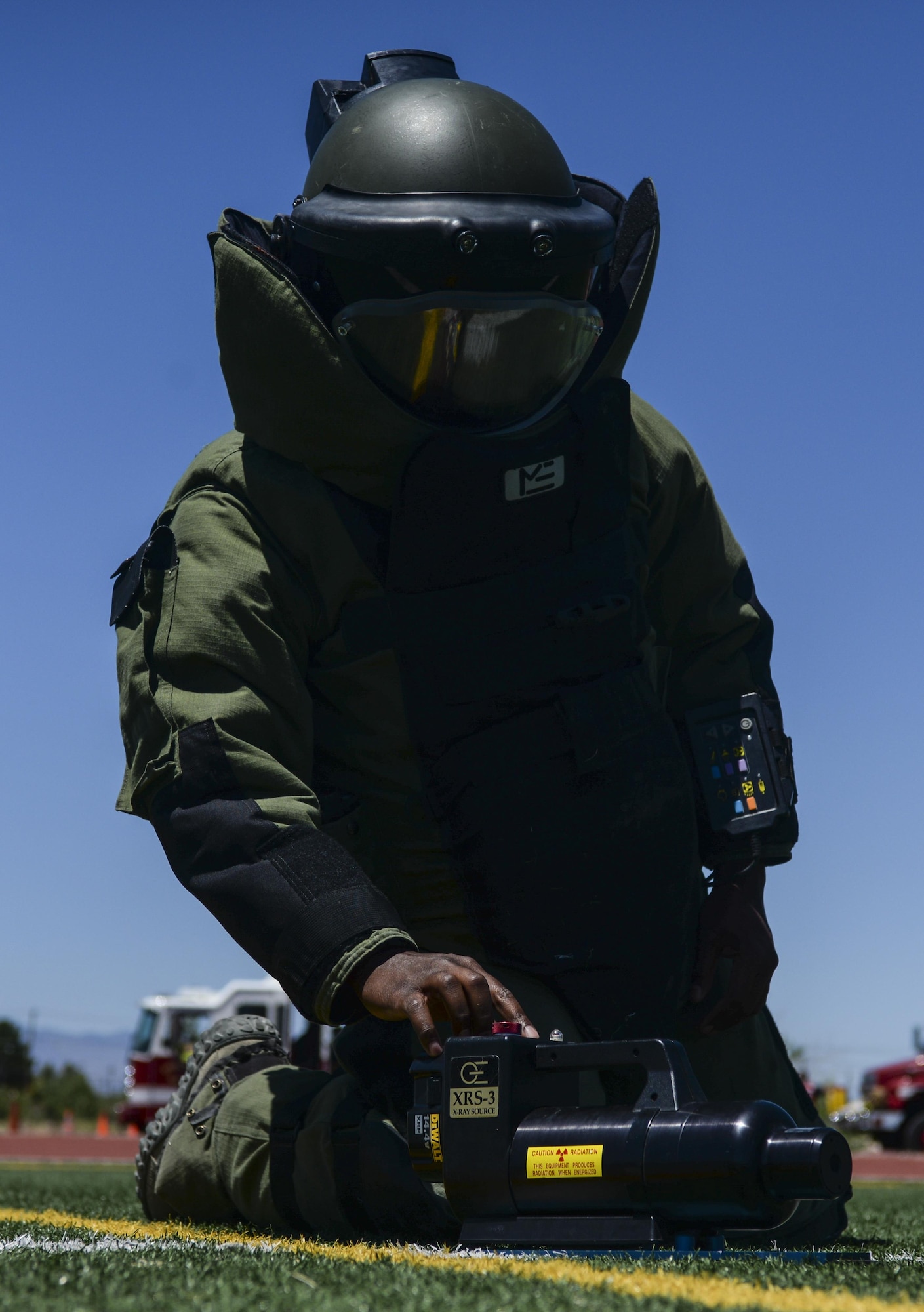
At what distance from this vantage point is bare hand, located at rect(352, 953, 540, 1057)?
2123 mm

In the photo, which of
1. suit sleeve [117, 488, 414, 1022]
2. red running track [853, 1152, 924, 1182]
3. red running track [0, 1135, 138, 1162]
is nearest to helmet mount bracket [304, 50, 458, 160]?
suit sleeve [117, 488, 414, 1022]

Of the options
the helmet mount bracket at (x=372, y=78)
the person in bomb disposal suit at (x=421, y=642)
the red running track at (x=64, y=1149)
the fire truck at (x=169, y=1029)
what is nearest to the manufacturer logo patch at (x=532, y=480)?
the person in bomb disposal suit at (x=421, y=642)

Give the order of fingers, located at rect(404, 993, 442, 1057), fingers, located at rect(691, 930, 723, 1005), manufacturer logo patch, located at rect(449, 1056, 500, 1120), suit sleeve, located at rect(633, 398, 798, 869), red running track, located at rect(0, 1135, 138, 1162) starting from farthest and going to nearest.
Result: red running track, located at rect(0, 1135, 138, 1162) → suit sleeve, located at rect(633, 398, 798, 869) → fingers, located at rect(691, 930, 723, 1005) → fingers, located at rect(404, 993, 442, 1057) → manufacturer logo patch, located at rect(449, 1056, 500, 1120)

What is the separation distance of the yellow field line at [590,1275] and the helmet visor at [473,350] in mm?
1498

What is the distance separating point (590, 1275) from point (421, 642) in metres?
1.36

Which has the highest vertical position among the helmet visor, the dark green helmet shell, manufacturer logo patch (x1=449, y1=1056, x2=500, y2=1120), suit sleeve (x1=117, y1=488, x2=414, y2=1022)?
the dark green helmet shell

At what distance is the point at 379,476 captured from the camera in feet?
9.13

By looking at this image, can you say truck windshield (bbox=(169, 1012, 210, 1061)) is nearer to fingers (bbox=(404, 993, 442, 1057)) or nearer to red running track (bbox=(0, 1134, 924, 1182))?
red running track (bbox=(0, 1134, 924, 1182))

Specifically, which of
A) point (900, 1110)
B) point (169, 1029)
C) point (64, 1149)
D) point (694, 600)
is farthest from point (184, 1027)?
point (694, 600)

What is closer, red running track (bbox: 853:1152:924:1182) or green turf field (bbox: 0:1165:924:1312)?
green turf field (bbox: 0:1165:924:1312)

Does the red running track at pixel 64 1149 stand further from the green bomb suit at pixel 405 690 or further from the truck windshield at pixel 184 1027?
the green bomb suit at pixel 405 690

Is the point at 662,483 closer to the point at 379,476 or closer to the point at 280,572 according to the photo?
the point at 379,476

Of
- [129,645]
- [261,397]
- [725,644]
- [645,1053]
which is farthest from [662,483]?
[645,1053]

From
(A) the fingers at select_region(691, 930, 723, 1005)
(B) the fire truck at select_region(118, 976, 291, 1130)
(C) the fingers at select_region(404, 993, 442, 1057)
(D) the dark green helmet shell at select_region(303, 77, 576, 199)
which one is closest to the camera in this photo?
(C) the fingers at select_region(404, 993, 442, 1057)
